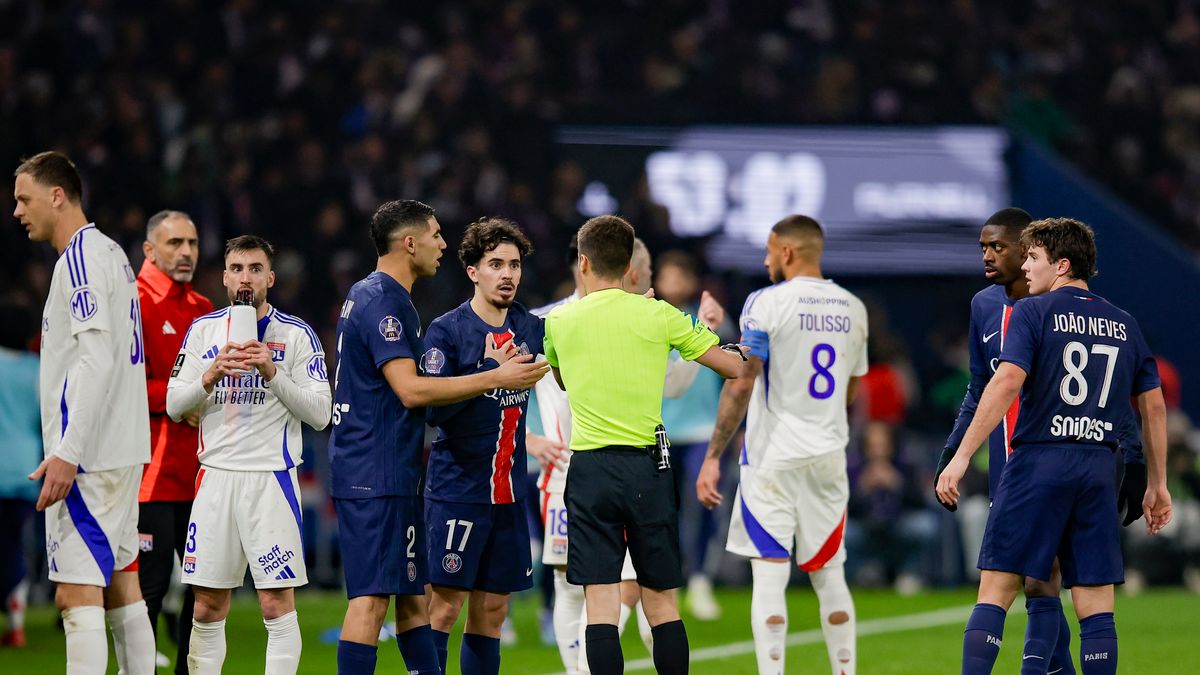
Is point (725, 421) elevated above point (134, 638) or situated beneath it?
elevated above

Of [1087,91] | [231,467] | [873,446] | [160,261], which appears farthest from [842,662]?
[1087,91]

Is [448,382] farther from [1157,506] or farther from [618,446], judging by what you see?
[1157,506]

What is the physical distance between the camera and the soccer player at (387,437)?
6574 mm

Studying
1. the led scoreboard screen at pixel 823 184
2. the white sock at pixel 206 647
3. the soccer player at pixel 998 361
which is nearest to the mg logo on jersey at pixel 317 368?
the white sock at pixel 206 647

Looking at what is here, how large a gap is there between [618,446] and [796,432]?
69.5 inches

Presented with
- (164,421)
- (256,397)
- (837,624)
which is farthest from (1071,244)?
(164,421)

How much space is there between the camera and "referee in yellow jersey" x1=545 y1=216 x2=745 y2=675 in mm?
6562

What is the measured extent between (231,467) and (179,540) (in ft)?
4.69

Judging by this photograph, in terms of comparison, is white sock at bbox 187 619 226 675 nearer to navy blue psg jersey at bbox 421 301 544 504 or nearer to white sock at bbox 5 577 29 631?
navy blue psg jersey at bbox 421 301 544 504

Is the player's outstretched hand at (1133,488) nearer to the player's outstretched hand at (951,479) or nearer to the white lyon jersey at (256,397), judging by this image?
the player's outstretched hand at (951,479)

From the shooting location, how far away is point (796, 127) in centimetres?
1656

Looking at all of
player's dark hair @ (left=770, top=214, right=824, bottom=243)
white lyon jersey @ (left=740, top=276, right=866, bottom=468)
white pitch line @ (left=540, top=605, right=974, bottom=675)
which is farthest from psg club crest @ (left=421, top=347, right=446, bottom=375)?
white pitch line @ (left=540, top=605, right=974, bottom=675)

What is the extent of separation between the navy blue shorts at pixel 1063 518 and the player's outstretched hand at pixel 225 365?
338 centimetres

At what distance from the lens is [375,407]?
6.69 meters
